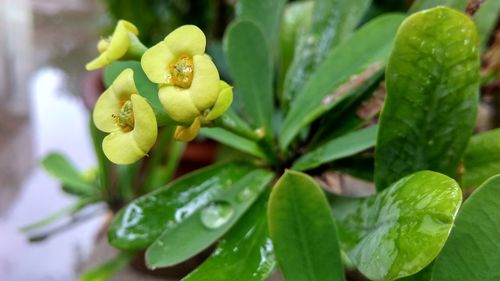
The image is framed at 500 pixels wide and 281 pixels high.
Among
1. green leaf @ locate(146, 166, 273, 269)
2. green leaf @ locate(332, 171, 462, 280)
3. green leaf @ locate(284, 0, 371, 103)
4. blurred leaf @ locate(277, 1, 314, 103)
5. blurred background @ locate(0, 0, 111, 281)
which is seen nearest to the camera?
green leaf @ locate(332, 171, 462, 280)

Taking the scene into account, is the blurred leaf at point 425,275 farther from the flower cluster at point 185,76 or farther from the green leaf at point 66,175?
the green leaf at point 66,175

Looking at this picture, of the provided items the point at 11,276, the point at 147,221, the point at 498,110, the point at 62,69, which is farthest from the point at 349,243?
the point at 62,69

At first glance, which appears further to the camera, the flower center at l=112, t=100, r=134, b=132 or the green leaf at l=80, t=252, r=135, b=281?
the green leaf at l=80, t=252, r=135, b=281

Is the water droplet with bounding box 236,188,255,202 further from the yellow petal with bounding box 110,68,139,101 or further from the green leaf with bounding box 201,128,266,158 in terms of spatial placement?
the yellow petal with bounding box 110,68,139,101

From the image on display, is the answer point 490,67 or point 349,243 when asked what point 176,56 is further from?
point 490,67

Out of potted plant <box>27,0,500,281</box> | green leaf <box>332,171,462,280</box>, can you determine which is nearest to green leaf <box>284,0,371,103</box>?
potted plant <box>27,0,500,281</box>

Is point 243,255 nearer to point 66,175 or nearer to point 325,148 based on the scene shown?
point 325,148
